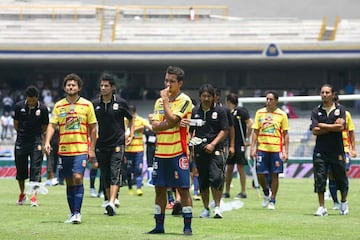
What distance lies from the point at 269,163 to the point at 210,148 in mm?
3296

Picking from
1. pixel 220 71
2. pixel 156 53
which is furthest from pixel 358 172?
pixel 220 71

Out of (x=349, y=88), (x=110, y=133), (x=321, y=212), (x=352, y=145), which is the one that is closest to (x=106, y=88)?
(x=110, y=133)

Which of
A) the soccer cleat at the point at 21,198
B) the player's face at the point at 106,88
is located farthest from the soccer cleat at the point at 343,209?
the soccer cleat at the point at 21,198

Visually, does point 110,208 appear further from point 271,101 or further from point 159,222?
point 271,101

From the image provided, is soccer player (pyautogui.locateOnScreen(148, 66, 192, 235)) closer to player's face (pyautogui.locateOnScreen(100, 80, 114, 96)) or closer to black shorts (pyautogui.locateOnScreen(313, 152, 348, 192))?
player's face (pyautogui.locateOnScreen(100, 80, 114, 96))

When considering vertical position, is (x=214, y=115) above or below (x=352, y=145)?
above

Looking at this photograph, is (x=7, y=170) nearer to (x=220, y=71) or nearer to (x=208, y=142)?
(x=208, y=142)

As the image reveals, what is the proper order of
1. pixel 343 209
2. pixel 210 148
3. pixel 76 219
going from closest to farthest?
pixel 76 219 < pixel 210 148 < pixel 343 209

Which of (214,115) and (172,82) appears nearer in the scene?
(172,82)

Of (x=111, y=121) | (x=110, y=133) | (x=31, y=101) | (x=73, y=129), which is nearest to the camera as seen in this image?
(x=73, y=129)

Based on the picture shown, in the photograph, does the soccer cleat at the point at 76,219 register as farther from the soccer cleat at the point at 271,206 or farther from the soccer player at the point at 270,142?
the soccer player at the point at 270,142

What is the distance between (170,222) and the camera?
47.9ft

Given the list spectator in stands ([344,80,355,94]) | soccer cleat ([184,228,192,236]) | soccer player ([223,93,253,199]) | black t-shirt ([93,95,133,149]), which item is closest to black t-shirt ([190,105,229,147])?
black t-shirt ([93,95,133,149])

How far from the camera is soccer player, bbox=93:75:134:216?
16.1m
